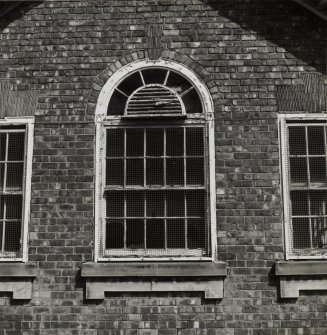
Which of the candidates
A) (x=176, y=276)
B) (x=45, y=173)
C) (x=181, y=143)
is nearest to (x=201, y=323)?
(x=176, y=276)

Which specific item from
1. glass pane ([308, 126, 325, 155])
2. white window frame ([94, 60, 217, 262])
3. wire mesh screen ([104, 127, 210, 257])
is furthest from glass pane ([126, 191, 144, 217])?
glass pane ([308, 126, 325, 155])

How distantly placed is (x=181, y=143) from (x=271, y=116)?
52.6 inches

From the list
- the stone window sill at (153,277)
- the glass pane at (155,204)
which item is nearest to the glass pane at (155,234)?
the glass pane at (155,204)

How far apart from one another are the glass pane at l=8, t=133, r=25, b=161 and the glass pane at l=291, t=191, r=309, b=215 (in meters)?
3.89

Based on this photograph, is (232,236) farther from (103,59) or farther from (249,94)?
(103,59)

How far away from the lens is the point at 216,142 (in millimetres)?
8078

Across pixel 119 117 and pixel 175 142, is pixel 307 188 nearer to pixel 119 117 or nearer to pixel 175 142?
pixel 175 142

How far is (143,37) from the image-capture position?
8453mm

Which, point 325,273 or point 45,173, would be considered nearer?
point 325,273

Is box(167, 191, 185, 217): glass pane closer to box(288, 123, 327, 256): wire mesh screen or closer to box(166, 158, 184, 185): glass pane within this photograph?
box(166, 158, 184, 185): glass pane

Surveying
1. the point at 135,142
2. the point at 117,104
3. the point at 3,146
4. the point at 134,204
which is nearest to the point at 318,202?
the point at 134,204

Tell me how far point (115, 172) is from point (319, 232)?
295cm

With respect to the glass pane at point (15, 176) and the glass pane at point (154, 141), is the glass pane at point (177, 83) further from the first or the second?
the glass pane at point (15, 176)

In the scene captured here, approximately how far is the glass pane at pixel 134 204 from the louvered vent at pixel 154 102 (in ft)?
3.86
